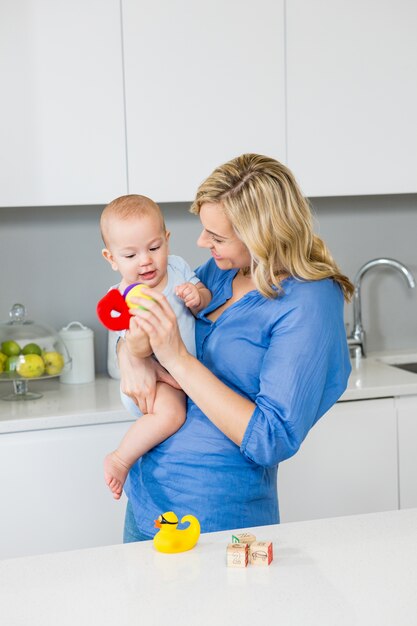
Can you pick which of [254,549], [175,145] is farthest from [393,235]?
[254,549]

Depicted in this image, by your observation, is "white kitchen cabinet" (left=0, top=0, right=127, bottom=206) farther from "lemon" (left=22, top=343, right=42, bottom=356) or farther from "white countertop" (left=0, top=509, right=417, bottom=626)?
"white countertop" (left=0, top=509, right=417, bottom=626)

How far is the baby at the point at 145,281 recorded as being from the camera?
1.75 metres

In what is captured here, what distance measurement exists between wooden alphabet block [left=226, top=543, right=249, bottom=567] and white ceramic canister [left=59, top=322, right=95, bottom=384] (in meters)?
1.68

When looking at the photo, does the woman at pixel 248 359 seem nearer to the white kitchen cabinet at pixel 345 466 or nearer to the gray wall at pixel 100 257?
the white kitchen cabinet at pixel 345 466

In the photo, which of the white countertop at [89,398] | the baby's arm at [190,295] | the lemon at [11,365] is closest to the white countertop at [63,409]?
the white countertop at [89,398]

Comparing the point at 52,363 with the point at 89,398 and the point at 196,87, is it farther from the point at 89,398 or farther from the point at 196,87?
the point at 196,87

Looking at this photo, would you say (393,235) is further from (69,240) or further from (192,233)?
(69,240)

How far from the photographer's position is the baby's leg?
5.72 ft

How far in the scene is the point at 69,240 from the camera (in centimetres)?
309

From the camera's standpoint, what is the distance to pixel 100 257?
10.2 feet

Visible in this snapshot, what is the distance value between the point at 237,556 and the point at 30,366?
148cm

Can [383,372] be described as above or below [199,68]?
below

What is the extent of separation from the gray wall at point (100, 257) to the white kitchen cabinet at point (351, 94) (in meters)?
0.28

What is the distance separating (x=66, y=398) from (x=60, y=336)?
29cm
